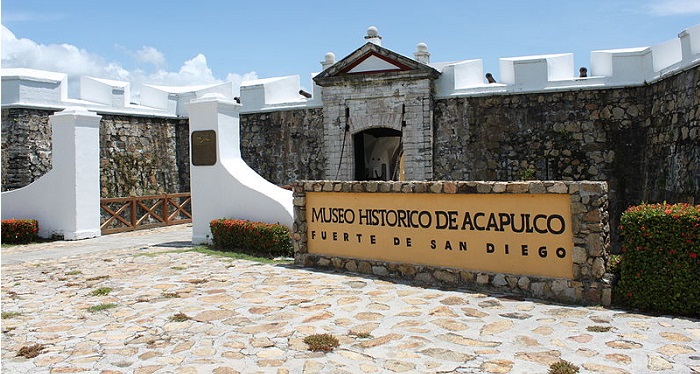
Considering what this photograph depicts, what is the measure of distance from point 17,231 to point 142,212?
4294 mm

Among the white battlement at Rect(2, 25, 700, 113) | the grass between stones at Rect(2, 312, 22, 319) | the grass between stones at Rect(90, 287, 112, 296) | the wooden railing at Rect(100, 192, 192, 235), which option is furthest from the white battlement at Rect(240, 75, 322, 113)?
the grass between stones at Rect(2, 312, 22, 319)

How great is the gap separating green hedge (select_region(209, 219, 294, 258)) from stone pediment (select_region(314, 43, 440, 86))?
21.3ft

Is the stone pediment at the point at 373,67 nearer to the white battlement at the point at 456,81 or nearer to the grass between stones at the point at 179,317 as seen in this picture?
Result: the white battlement at the point at 456,81

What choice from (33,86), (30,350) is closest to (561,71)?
(30,350)

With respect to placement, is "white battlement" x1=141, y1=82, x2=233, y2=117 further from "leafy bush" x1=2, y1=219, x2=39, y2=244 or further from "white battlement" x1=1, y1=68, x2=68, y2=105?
"leafy bush" x1=2, y1=219, x2=39, y2=244

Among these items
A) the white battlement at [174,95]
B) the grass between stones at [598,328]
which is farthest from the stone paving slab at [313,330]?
the white battlement at [174,95]

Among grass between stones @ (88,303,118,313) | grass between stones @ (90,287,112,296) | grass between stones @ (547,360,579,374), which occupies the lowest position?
grass between stones @ (547,360,579,374)

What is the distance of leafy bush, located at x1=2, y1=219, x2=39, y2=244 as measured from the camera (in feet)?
37.9

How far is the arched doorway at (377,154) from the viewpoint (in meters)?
15.8

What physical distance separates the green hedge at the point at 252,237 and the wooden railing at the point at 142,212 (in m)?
4.48

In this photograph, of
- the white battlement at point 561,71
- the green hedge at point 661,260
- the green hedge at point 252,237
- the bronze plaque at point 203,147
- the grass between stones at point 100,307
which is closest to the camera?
the green hedge at point 661,260

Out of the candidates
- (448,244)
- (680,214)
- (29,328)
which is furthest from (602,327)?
(29,328)

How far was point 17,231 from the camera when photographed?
37.9 feet

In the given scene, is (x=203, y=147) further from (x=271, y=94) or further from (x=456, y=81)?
(x=456, y=81)
